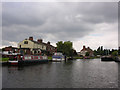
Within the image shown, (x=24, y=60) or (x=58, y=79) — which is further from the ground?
(x=24, y=60)

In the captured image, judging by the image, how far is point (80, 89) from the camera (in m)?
13.6

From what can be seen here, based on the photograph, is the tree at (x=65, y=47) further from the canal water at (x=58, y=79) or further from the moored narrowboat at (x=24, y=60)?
the canal water at (x=58, y=79)

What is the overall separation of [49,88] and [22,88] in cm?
278

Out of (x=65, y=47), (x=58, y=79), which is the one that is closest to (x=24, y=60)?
(x=58, y=79)

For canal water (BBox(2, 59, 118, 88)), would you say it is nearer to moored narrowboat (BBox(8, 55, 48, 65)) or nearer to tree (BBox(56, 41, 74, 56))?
moored narrowboat (BBox(8, 55, 48, 65))

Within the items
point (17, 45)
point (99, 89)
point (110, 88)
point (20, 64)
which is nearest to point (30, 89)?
point (99, 89)

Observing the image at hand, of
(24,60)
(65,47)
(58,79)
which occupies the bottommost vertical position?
(58,79)

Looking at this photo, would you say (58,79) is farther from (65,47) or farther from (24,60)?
(65,47)

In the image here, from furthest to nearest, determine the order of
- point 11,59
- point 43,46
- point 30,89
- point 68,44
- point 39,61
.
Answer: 1. point 68,44
2. point 43,46
3. point 39,61
4. point 11,59
5. point 30,89

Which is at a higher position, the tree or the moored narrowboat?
the tree

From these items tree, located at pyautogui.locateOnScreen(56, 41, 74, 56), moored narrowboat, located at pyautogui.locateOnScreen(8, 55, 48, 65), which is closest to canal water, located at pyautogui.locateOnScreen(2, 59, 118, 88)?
moored narrowboat, located at pyautogui.locateOnScreen(8, 55, 48, 65)

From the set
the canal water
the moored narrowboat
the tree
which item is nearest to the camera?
the canal water

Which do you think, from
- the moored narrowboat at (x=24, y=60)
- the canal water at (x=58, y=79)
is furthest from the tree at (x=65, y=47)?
the canal water at (x=58, y=79)

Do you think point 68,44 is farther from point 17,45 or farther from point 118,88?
point 118,88
